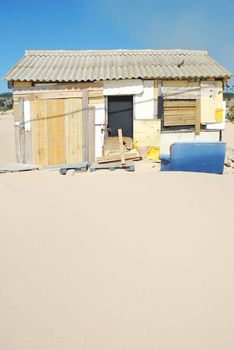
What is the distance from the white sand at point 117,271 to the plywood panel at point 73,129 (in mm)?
6187

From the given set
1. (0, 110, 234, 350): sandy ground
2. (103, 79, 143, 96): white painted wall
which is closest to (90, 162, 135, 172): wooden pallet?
(103, 79, 143, 96): white painted wall

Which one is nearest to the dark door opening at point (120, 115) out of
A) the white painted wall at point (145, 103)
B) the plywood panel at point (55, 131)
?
the white painted wall at point (145, 103)

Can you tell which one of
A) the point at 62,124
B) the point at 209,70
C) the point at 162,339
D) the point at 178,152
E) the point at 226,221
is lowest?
the point at 162,339

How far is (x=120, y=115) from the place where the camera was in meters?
12.0

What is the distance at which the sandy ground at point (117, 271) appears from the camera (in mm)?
2402

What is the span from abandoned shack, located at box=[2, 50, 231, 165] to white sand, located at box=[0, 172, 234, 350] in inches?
250

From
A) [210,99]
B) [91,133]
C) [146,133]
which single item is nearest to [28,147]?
[91,133]

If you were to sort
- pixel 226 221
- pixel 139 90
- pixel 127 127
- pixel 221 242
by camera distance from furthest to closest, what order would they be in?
pixel 127 127 → pixel 139 90 → pixel 226 221 → pixel 221 242

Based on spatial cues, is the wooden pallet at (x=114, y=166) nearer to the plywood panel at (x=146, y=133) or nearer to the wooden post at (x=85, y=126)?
the wooden post at (x=85, y=126)

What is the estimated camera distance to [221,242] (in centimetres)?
377

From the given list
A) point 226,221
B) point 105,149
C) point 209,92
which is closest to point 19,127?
point 105,149

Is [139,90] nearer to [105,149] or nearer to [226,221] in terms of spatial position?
[105,149]

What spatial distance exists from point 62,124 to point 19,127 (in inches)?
61.5

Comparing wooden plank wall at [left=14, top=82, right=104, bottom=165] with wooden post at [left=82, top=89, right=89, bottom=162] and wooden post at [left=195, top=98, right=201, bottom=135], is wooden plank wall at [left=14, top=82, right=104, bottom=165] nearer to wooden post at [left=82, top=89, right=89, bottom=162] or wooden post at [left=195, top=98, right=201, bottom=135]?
wooden post at [left=82, top=89, right=89, bottom=162]
